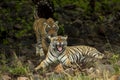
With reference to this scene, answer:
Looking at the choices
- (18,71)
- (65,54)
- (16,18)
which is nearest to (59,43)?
(65,54)

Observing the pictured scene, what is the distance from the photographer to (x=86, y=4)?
20625 mm

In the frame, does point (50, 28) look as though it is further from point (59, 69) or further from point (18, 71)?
point (59, 69)

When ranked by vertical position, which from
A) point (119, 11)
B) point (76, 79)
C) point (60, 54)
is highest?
point (76, 79)

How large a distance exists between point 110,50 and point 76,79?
4994 mm

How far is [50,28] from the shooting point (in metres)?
15.1

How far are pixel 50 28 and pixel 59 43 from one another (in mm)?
2208

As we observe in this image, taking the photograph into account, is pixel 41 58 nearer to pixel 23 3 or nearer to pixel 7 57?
pixel 7 57

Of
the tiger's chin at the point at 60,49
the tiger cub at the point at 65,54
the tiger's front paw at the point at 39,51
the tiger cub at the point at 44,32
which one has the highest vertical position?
the tiger's chin at the point at 60,49

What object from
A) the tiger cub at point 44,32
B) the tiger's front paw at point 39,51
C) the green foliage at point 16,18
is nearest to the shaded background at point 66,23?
the green foliage at point 16,18

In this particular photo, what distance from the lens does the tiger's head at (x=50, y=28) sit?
590 inches

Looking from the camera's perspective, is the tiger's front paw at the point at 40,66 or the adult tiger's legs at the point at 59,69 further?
the tiger's front paw at the point at 40,66

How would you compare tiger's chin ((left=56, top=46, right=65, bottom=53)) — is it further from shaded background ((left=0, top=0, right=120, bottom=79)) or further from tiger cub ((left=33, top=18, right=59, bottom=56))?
tiger cub ((left=33, top=18, right=59, bottom=56))

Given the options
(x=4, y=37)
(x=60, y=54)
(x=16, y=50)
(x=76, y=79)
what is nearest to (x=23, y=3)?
(x=4, y=37)

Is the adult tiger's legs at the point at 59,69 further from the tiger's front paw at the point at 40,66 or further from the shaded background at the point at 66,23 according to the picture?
the shaded background at the point at 66,23
